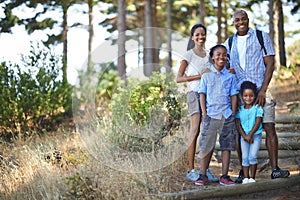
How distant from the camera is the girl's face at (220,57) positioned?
14.5 ft

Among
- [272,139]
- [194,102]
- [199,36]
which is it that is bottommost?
[272,139]

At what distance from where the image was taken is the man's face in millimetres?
4430

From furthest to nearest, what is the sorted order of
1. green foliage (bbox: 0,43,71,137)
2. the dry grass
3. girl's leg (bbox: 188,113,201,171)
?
green foliage (bbox: 0,43,71,137) → girl's leg (bbox: 188,113,201,171) → the dry grass

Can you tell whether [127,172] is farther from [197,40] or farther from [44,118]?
[44,118]

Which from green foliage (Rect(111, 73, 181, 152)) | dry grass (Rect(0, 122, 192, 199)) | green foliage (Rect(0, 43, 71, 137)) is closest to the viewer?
dry grass (Rect(0, 122, 192, 199))

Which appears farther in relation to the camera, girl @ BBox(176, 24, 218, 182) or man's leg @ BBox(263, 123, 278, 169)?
girl @ BBox(176, 24, 218, 182)

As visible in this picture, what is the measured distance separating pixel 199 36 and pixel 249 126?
1096 mm

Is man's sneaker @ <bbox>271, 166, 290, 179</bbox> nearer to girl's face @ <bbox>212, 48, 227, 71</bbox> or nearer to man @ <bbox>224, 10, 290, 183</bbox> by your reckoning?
man @ <bbox>224, 10, 290, 183</bbox>

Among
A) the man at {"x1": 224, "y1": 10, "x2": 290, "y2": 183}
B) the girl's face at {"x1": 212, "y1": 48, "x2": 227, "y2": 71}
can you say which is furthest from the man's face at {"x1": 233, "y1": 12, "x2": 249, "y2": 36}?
the girl's face at {"x1": 212, "y1": 48, "x2": 227, "y2": 71}

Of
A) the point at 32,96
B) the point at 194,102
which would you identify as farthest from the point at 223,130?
the point at 32,96

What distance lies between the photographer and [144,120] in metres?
6.36

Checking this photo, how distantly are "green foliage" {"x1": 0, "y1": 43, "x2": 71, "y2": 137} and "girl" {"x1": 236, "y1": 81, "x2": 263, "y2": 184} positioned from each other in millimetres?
4745

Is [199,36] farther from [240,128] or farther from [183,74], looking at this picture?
[240,128]

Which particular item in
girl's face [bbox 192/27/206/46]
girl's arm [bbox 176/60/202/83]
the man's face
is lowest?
girl's arm [bbox 176/60/202/83]
